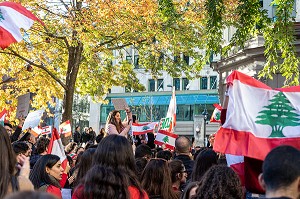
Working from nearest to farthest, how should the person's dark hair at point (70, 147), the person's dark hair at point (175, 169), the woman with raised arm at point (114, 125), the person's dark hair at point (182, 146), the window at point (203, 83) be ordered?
the person's dark hair at point (175, 169) < the person's dark hair at point (182, 146) < the woman with raised arm at point (114, 125) < the person's dark hair at point (70, 147) < the window at point (203, 83)

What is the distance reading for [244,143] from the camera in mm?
6305

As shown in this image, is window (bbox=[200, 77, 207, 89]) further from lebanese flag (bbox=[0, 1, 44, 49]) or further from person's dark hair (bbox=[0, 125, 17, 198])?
person's dark hair (bbox=[0, 125, 17, 198])

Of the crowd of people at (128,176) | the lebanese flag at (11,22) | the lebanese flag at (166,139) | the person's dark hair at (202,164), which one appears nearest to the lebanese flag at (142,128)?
the lebanese flag at (166,139)

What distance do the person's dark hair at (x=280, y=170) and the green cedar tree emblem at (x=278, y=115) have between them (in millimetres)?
2535

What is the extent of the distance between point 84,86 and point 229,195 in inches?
955

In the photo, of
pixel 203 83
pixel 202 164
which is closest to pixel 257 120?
pixel 202 164

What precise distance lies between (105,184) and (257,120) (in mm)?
1828

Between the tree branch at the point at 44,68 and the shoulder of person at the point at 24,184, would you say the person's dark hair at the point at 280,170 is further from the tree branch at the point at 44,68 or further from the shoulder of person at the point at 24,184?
the tree branch at the point at 44,68

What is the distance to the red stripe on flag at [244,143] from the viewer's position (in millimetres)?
6246

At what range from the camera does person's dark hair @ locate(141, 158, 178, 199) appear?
7.04m

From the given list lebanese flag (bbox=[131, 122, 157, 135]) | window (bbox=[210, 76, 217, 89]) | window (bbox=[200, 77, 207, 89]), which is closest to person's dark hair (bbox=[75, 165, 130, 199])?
lebanese flag (bbox=[131, 122, 157, 135])

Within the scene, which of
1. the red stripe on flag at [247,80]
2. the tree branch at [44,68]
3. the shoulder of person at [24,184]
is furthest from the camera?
the tree branch at [44,68]

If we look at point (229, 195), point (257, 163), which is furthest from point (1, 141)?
point (257, 163)

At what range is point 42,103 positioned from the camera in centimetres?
3062
